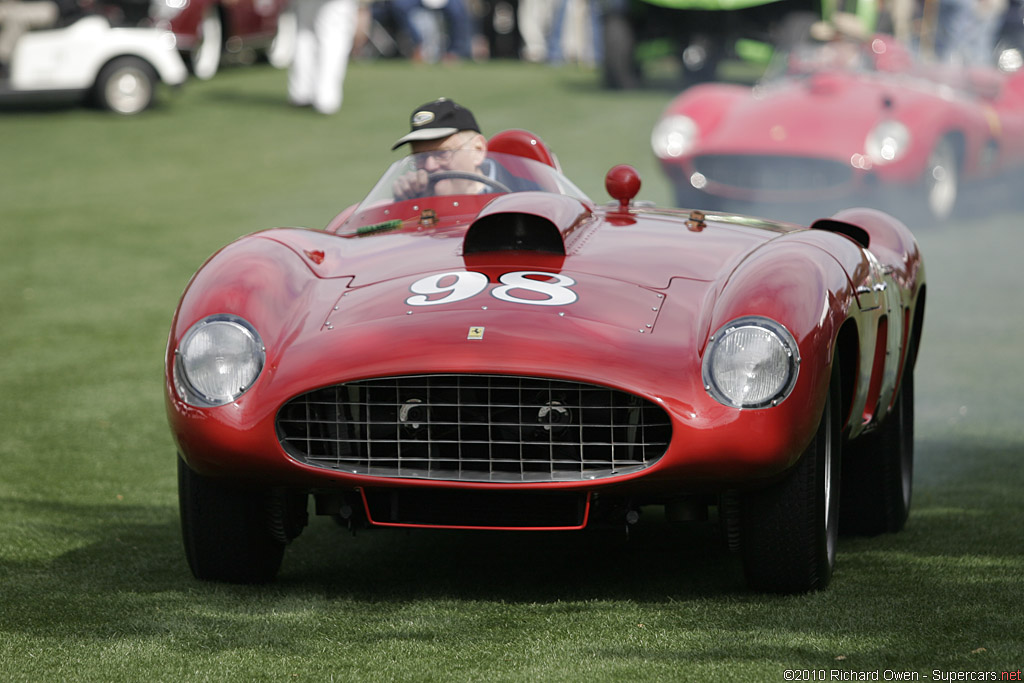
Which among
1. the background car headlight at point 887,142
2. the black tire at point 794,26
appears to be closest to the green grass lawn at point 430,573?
the background car headlight at point 887,142

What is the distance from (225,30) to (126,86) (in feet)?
11.9

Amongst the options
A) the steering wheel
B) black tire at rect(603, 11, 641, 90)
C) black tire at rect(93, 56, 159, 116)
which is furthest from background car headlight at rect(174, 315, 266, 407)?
black tire at rect(603, 11, 641, 90)

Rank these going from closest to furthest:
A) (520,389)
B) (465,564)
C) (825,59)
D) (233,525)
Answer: (520,389) → (233,525) → (465,564) → (825,59)

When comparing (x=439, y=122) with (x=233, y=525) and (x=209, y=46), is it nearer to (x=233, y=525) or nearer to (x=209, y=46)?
(x=233, y=525)

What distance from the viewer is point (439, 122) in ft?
17.3

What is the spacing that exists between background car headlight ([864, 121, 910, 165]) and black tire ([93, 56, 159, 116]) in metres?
8.29

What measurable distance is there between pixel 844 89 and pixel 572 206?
7906 mm

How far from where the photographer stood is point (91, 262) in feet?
34.5

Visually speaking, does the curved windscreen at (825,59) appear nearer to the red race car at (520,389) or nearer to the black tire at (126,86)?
the black tire at (126,86)

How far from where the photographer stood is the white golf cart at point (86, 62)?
49.6 ft

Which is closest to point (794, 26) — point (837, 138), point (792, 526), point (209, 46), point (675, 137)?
point (675, 137)

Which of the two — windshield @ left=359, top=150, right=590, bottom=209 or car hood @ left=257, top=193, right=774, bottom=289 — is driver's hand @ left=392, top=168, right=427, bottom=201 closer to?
windshield @ left=359, top=150, right=590, bottom=209

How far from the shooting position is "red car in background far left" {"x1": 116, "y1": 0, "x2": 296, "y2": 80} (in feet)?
56.8

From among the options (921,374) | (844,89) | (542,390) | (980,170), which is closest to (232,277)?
(542,390)
